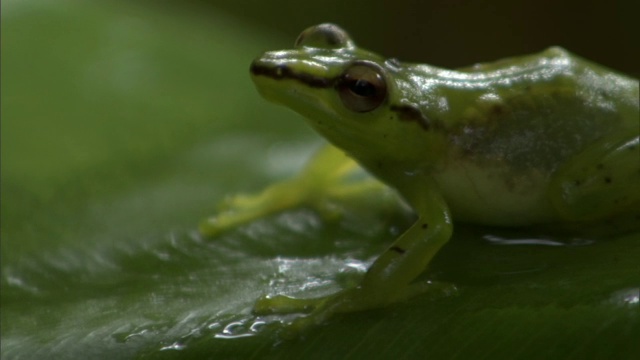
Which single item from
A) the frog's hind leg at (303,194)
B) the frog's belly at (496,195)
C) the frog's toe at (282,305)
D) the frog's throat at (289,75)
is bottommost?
the frog's toe at (282,305)

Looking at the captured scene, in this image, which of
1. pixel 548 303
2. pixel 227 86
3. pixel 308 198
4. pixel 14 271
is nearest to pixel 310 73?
pixel 308 198

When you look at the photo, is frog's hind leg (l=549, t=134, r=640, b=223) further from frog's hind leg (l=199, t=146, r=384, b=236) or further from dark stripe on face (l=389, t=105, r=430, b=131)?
frog's hind leg (l=199, t=146, r=384, b=236)

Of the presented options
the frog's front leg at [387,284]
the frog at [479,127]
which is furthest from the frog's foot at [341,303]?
the frog at [479,127]

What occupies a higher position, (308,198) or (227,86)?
(227,86)

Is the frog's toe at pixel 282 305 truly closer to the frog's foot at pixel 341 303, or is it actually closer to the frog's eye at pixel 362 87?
the frog's foot at pixel 341 303

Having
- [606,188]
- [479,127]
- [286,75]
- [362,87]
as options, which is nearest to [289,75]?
[286,75]

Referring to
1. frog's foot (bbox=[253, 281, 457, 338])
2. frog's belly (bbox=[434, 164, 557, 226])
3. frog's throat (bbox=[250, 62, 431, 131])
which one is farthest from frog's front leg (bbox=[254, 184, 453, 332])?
frog's throat (bbox=[250, 62, 431, 131])

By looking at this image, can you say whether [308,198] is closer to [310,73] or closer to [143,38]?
[310,73]
